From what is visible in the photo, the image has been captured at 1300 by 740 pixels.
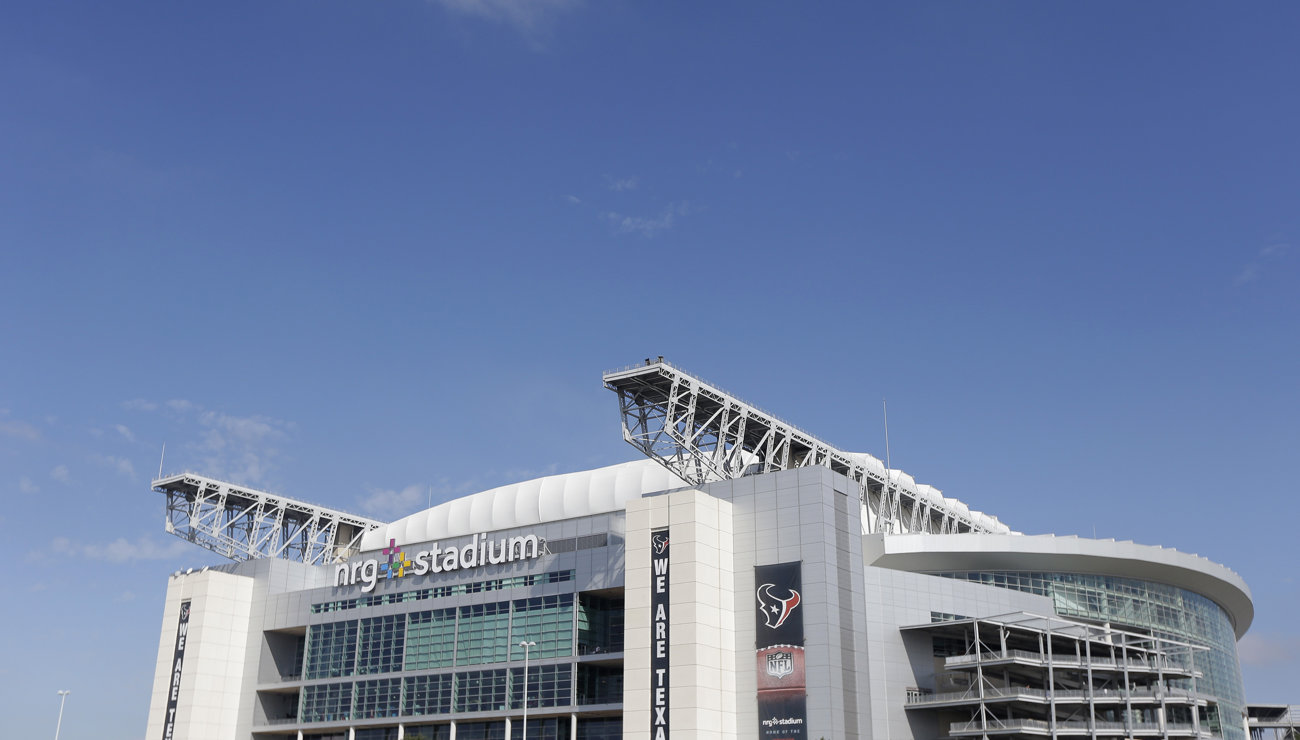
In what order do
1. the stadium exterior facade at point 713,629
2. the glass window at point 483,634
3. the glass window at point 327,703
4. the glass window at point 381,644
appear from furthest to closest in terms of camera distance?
the glass window at point 327,703
the glass window at point 381,644
the glass window at point 483,634
the stadium exterior facade at point 713,629

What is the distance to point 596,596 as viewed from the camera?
93938 millimetres

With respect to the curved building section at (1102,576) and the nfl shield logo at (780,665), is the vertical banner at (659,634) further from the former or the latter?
the curved building section at (1102,576)

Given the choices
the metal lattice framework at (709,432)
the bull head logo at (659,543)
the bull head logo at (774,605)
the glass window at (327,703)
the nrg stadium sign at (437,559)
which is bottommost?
the glass window at (327,703)

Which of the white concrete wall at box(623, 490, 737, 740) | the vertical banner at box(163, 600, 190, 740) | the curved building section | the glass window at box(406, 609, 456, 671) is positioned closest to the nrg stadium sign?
the glass window at box(406, 609, 456, 671)

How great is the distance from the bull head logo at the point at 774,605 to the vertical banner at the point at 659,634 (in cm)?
704

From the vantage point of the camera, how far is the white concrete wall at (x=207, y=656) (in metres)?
109

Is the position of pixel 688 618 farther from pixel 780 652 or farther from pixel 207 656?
pixel 207 656

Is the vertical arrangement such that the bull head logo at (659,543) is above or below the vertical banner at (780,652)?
above

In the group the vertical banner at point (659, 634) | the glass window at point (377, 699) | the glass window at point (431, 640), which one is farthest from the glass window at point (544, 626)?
the glass window at point (377, 699)

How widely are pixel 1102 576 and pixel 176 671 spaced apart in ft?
294

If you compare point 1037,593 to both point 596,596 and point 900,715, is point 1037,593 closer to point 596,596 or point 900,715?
point 900,715

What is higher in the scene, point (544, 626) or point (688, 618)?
point (544, 626)

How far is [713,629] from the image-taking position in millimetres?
79750

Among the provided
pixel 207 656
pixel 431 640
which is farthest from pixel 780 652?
pixel 207 656
